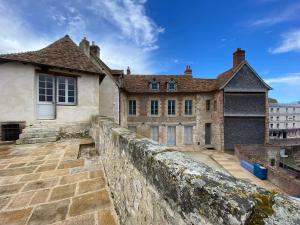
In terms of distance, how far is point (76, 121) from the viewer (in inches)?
342

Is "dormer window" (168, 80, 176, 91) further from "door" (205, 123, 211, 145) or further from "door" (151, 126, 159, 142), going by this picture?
"door" (205, 123, 211, 145)

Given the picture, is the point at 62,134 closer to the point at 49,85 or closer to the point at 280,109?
the point at 49,85

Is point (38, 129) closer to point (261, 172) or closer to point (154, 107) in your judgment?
point (154, 107)

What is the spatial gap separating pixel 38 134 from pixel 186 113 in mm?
15184

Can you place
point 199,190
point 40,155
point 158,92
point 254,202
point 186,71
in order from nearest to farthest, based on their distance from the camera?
point 254,202 → point 199,190 → point 40,155 → point 158,92 → point 186,71

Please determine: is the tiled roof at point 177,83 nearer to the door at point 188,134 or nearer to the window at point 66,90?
the door at point 188,134

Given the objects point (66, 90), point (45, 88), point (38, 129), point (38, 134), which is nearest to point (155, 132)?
point (66, 90)

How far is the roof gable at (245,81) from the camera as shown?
1716 cm

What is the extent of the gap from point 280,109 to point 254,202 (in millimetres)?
58422

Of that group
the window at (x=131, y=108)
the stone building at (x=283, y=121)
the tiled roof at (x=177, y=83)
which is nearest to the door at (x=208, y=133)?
the tiled roof at (x=177, y=83)

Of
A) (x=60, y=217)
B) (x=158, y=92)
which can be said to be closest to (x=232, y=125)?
(x=158, y=92)

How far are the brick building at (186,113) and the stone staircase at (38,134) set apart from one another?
34.0ft

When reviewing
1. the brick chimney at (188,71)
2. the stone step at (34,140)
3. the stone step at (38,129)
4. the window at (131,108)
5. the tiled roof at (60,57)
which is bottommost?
the stone step at (34,140)

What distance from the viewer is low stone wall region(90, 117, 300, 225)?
29.8 inches
